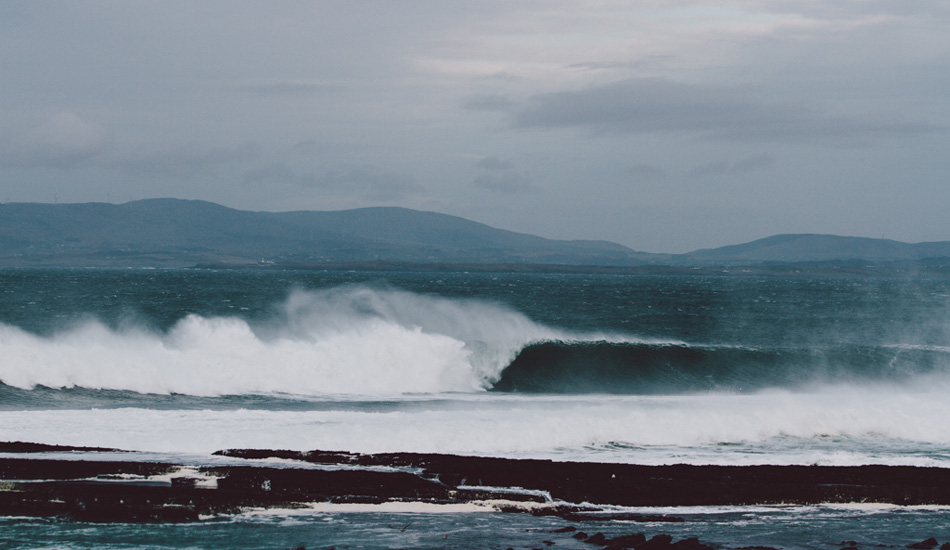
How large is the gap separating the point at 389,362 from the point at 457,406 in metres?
5.81

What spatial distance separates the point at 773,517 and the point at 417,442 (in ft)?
21.8

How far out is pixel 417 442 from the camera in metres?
17.1

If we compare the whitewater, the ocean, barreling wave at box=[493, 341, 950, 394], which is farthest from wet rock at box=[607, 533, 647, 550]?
barreling wave at box=[493, 341, 950, 394]

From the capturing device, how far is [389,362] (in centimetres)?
2914

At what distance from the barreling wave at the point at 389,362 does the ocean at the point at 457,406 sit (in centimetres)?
8

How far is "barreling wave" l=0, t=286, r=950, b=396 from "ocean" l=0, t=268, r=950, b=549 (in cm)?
8

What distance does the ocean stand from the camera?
11.4 m

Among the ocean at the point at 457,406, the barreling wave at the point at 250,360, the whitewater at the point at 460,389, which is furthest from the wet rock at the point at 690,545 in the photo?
the barreling wave at the point at 250,360

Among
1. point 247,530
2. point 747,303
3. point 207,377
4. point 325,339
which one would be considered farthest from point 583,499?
point 747,303

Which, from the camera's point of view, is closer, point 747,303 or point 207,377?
point 207,377

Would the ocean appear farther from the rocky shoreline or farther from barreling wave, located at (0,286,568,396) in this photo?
the rocky shoreline

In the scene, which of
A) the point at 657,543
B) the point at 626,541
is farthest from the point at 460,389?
the point at 657,543

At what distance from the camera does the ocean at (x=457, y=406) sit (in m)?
11.4

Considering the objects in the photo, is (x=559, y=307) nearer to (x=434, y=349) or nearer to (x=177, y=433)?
(x=434, y=349)
